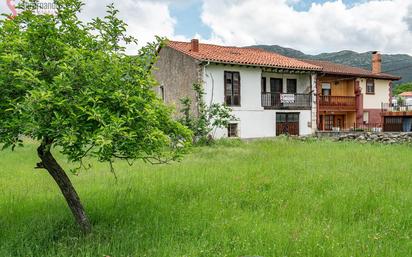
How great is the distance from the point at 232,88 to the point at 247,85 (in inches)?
44.1

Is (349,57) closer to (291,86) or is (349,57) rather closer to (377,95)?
(377,95)

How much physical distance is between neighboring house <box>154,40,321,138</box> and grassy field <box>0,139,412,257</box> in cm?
1232

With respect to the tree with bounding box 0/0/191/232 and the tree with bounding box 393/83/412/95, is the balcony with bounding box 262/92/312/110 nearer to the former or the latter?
the tree with bounding box 0/0/191/232

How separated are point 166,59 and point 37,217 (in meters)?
19.9

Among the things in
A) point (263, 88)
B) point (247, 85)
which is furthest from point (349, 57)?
point (247, 85)

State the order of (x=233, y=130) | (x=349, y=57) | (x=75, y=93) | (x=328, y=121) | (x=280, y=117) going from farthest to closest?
(x=349, y=57) → (x=328, y=121) → (x=280, y=117) → (x=233, y=130) → (x=75, y=93)

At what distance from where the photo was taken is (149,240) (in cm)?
453

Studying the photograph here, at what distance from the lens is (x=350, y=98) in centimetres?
2798

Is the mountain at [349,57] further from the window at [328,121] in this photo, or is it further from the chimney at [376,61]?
the window at [328,121]

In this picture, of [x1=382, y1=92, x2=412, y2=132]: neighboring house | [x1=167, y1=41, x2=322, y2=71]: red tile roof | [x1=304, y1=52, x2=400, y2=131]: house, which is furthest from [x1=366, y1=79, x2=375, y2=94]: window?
[x1=167, y1=41, x2=322, y2=71]: red tile roof

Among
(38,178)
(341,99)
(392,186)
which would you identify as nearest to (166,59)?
(341,99)

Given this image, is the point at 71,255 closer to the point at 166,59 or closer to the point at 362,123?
the point at 166,59

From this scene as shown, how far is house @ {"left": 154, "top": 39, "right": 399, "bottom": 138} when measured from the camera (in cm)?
2130

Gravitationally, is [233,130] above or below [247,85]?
below
